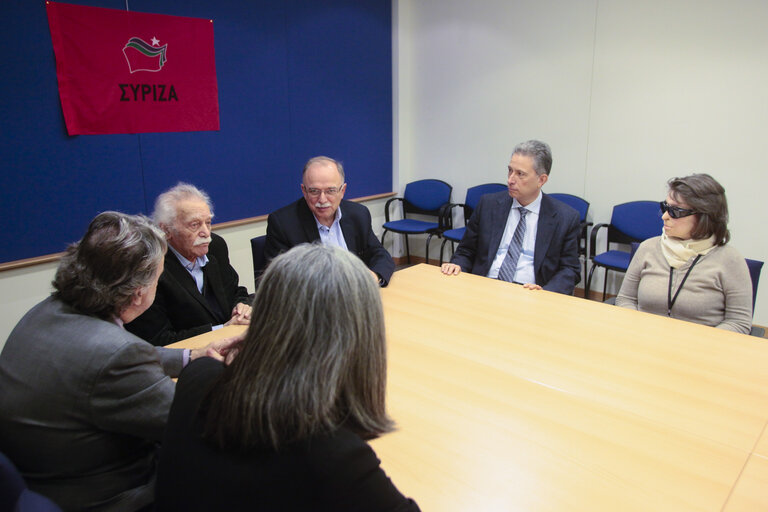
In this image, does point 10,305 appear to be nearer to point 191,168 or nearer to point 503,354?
point 191,168

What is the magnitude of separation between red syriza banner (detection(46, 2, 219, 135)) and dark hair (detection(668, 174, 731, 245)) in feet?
10.5

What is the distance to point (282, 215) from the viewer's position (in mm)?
2750

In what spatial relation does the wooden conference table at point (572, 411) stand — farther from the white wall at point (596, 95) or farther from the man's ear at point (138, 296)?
the white wall at point (596, 95)

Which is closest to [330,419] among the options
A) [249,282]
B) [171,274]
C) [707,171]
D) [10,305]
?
[171,274]

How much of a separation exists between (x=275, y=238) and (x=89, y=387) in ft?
5.38

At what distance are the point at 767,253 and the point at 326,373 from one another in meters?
4.14

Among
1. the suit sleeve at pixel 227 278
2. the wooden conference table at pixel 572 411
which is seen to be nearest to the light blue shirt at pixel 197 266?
the suit sleeve at pixel 227 278

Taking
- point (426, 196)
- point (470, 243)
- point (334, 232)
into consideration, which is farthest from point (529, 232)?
point (426, 196)

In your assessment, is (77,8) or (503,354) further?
(77,8)

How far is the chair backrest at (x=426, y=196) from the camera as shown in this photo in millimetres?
5266

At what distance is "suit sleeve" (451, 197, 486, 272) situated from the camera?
3113 millimetres

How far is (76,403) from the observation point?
116 centimetres

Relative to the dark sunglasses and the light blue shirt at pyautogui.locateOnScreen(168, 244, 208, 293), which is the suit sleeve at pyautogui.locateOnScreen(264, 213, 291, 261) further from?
the dark sunglasses

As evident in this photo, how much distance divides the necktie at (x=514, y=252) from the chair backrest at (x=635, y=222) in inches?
64.9
